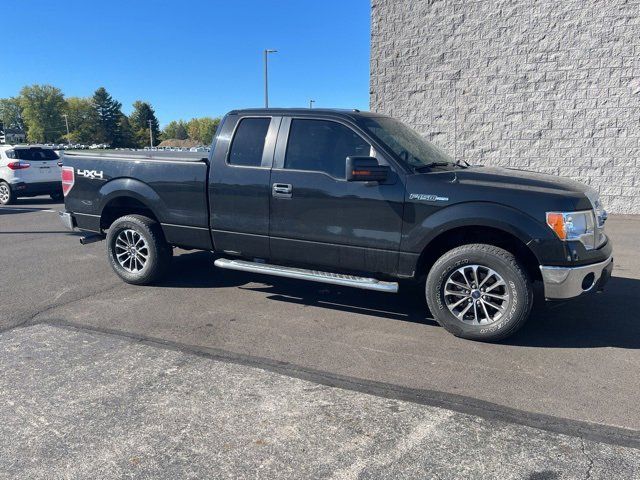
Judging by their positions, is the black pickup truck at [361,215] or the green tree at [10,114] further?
the green tree at [10,114]

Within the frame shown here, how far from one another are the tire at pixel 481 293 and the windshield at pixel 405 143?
1.00m

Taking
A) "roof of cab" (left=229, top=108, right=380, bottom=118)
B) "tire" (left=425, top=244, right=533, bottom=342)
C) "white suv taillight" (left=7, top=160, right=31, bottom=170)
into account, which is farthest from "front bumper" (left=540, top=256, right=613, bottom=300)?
"white suv taillight" (left=7, top=160, right=31, bottom=170)

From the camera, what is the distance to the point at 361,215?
475 cm

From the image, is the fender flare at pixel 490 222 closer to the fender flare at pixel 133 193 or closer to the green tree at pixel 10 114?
the fender flare at pixel 133 193

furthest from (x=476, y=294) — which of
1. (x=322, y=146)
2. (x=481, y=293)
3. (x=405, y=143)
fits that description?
(x=322, y=146)

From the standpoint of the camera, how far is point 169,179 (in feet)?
18.7

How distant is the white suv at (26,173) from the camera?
1489cm

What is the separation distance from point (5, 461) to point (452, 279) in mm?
3456

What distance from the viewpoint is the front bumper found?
413 cm

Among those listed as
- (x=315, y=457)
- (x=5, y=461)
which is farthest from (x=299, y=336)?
(x=5, y=461)

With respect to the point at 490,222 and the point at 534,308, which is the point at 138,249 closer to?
the point at 490,222

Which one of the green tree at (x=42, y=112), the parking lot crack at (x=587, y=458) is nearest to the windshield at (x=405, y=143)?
the parking lot crack at (x=587, y=458)

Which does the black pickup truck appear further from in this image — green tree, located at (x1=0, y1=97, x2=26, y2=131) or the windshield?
green tree, located at (x1=0, y1=97, x2=26, y2=131)

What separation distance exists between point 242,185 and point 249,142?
485 millimetres
